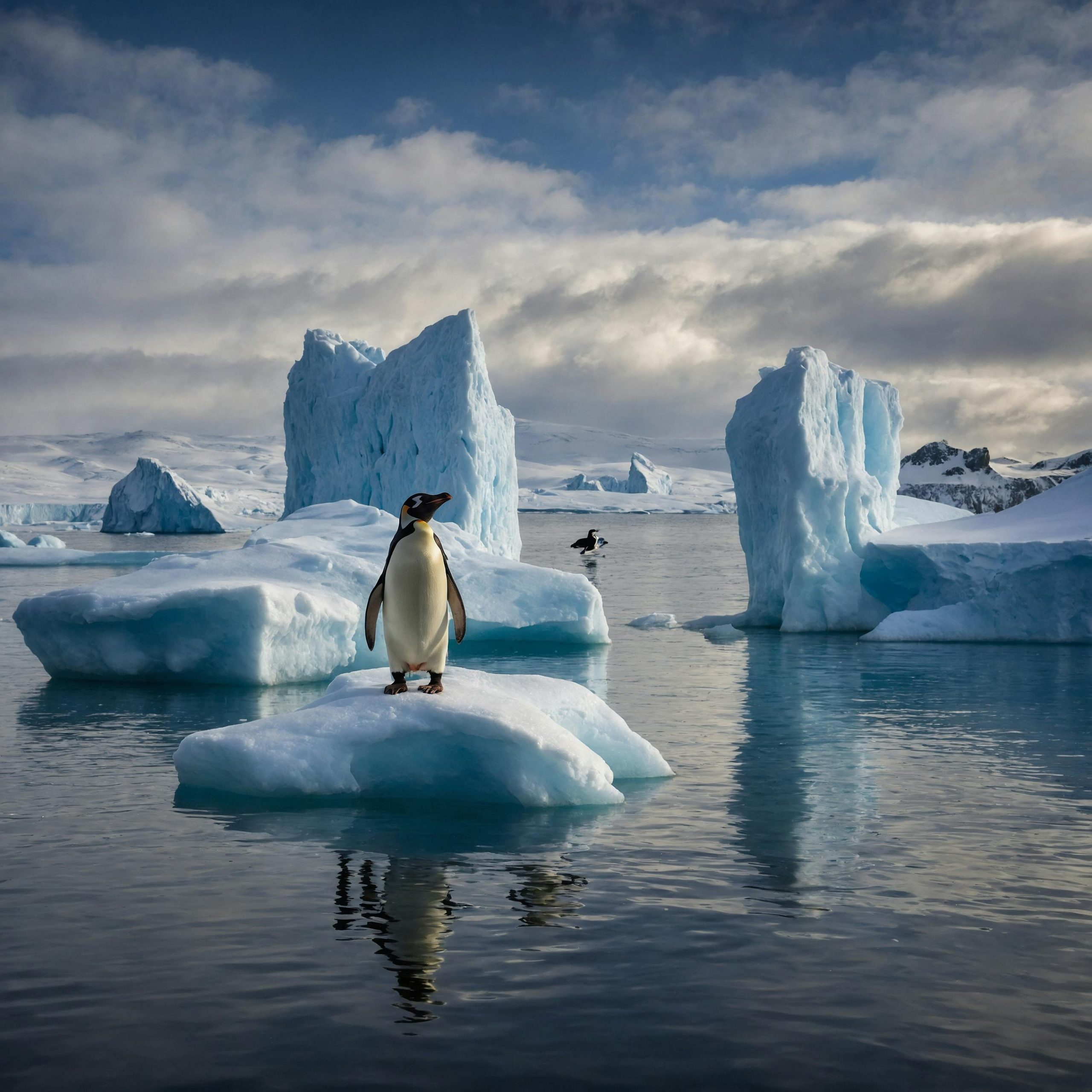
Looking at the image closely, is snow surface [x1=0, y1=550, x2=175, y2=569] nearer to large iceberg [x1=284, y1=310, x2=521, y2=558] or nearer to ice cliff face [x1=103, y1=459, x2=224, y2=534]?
large iceberg [x1=284, y1=310, x2=521, y2=558]

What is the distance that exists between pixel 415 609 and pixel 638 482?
118m

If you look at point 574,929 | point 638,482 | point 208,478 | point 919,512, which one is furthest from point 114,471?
point 574,929

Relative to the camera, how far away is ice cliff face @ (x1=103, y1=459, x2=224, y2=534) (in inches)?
2446

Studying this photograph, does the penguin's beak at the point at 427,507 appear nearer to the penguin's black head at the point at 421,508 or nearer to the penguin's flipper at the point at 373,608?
the penguin's black head at the point at 421,508

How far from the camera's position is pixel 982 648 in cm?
1831

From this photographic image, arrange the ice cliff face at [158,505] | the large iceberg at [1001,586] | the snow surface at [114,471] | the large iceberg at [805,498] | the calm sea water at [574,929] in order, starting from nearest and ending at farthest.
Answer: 1. the calm sea water at [574,929]
2. the large iceberg at [1001,586]
3. the large iceberg at [805,498]
4. the ice cliff face at [158,505]
5. the snow surface at [114,471]

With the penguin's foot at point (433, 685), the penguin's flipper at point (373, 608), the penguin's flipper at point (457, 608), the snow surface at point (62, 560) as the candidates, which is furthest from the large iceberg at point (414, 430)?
the penguin's foot at point (433, 685)

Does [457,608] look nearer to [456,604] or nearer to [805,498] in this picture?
[456,604]

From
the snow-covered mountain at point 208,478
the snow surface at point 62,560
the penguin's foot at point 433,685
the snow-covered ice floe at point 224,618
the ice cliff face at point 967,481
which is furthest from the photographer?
the ice cliff face at point 967,481

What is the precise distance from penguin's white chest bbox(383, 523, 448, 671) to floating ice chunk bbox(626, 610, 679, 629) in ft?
44.3

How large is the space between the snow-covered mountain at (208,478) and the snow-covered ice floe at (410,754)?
75.1 metres

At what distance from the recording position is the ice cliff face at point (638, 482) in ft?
412

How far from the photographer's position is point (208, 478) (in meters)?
129

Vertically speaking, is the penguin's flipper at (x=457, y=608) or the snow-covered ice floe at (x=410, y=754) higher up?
the penguin's flipper at (x=457, y=608)
